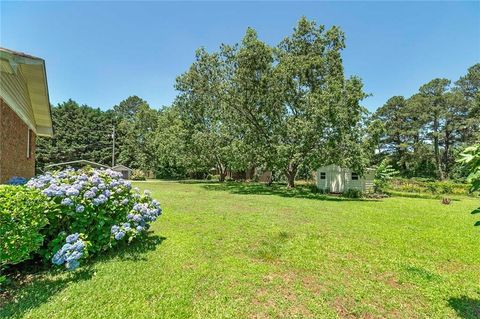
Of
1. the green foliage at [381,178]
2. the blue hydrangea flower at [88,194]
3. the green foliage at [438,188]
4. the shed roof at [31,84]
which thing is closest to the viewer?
the blue hydrangea flower at [88,194]

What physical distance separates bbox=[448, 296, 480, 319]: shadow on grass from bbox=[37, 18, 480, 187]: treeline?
8.76 metres

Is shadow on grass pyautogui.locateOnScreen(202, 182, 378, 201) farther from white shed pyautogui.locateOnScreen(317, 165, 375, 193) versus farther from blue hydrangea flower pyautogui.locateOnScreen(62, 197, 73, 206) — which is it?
blue hydrangea flower pyautogui.locateOnScreen(62, 197, 73, 206)

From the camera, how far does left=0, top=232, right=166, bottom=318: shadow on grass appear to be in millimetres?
3336

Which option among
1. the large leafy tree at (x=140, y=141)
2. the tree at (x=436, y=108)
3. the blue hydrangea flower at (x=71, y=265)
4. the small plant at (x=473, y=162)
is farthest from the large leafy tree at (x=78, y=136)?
the tree at (x=436, y=108)

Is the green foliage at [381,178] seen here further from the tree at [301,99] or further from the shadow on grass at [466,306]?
Result: the shadow on grass at [466,306]

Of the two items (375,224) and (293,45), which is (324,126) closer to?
(293,45)

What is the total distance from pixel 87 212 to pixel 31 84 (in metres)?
5.93

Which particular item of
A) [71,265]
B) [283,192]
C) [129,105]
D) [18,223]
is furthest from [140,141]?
[18,223]

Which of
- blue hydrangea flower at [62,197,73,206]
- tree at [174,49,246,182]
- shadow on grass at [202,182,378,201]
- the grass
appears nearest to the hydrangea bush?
blue hydrangea flower at [62,197,73,206]

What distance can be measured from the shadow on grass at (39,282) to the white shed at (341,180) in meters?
21.1

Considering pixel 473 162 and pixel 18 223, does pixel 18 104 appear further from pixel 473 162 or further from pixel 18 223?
pixel 473 162

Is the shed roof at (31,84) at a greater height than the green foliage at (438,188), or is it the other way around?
the shed roof at (31,84)

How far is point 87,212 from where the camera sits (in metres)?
4.55

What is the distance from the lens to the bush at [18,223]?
3248 millimetres
